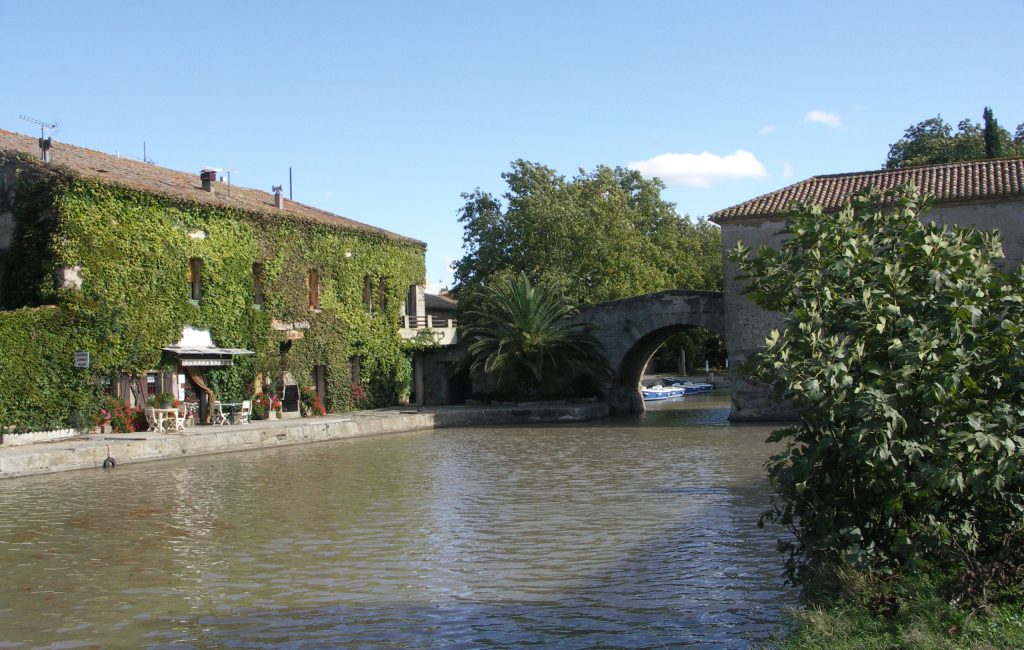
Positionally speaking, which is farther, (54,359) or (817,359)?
(54,359)

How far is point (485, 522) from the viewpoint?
12.5 meters

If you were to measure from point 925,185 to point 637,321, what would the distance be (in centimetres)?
1045

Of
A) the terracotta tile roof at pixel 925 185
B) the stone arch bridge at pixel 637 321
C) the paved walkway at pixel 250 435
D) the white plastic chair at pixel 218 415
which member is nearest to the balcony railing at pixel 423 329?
the paved walkway at pixel 250 435

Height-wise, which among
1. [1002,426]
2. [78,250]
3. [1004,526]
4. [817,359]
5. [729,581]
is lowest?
[729,581]

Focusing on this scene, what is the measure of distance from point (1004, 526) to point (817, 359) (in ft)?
5.52

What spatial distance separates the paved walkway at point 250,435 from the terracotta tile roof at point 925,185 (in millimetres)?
8482

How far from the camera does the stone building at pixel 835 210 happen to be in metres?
26.8

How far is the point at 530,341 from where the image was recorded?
109 feet

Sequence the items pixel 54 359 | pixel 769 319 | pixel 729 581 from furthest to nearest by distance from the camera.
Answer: pixel 769 319, pixel 54 359, pixel 729 581

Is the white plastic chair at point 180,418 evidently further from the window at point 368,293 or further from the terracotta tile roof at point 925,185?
the terracotta tile roof at point 925,185

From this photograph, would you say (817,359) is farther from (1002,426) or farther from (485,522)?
(485,522)

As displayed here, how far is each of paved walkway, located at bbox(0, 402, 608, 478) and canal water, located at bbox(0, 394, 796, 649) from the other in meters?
0.55

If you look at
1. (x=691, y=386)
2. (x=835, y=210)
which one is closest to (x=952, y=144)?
(x=691, y=386)

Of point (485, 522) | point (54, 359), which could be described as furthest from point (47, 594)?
point (54, 359)
